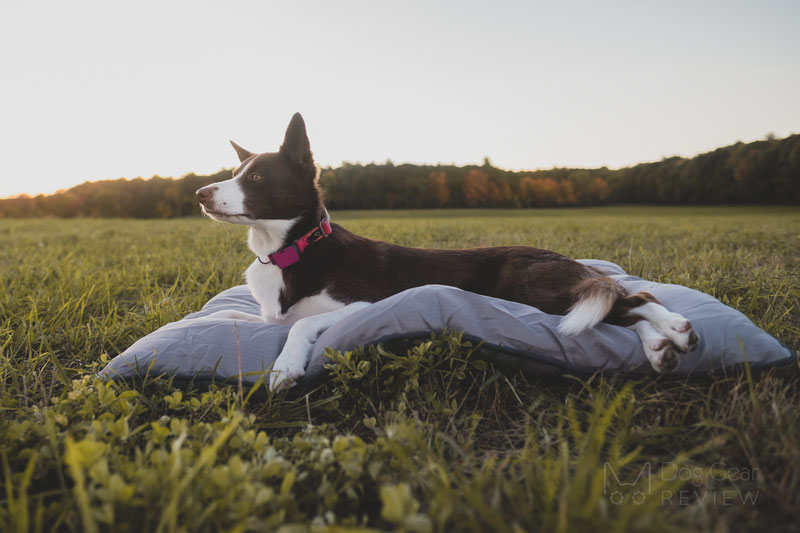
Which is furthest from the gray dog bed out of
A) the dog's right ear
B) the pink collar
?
the dog's right ear

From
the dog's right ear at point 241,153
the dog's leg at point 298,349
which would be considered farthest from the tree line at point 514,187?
the dog's leg at point 298,349

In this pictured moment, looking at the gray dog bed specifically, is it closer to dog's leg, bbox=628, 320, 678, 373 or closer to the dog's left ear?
dog's leg, bbox=628, 320, 678, 373

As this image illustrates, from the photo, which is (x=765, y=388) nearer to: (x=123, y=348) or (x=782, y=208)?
(x=123, y=348)

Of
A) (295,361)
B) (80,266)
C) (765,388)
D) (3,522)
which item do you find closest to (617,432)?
(765,388)

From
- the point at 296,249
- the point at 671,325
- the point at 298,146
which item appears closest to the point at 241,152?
the point at 298,146

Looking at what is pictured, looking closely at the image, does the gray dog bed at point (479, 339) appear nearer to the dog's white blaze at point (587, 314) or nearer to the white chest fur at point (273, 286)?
the dog's white blaze at point (587, 314)

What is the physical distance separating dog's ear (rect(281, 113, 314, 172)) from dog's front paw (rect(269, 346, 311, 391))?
1443mm

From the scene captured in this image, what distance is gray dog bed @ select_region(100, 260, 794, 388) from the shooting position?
1853 millimetres

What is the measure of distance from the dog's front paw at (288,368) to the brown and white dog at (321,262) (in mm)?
358

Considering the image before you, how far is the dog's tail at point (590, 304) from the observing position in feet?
6.53

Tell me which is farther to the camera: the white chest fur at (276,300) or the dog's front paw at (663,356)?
the white chest fur at (276,300)

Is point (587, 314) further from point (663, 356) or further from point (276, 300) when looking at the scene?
point (276, 300)

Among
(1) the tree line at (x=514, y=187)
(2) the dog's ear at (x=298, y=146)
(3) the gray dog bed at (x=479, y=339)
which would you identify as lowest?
(3) the gray dog bed at (x=479, y=339)

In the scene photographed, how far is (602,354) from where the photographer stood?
191cm
